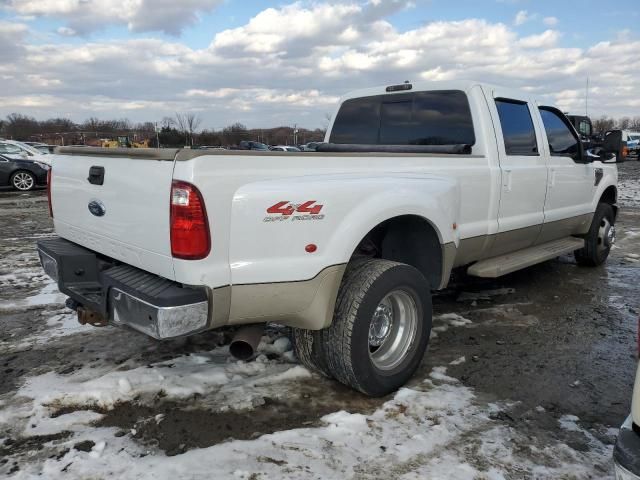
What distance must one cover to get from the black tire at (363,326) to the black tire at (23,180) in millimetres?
16325

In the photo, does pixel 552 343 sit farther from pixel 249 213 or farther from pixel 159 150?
pixel 159 150

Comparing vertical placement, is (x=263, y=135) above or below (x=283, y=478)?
above

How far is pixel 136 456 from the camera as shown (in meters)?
2.52

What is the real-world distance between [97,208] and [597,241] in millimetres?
5924

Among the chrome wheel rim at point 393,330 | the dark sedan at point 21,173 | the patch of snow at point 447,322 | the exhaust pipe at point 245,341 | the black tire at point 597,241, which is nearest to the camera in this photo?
the exhaust pipe at point 245,341

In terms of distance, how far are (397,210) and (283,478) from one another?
163cm

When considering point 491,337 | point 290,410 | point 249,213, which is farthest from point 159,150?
point 491,337

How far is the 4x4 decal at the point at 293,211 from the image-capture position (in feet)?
8.39

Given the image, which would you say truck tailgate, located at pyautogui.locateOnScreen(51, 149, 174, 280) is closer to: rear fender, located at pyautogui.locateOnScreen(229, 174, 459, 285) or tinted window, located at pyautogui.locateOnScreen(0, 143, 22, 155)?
rear fender, located at pyautogui.locateOnScreen(229, 174, 459, 285)

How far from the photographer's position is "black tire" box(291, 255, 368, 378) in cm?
311

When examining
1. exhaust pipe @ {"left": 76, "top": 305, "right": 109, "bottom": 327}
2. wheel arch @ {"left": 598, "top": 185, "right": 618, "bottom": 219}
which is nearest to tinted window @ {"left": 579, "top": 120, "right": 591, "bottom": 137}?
wheel arch @ {"left": 598, "top": 185, "right": 618, "bottom": 219}

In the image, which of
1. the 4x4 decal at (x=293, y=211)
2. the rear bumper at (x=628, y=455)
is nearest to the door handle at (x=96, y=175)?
the 4x4 decal at (x=293, y=211)

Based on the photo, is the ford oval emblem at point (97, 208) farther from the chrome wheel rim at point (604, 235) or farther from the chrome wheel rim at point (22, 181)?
the chrome wheel rim at point (22, 181)

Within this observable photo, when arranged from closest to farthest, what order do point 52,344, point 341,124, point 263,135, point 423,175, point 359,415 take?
point 359,415, point 423,175, point 52,344, point 341,124, point 263,135
